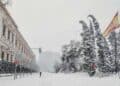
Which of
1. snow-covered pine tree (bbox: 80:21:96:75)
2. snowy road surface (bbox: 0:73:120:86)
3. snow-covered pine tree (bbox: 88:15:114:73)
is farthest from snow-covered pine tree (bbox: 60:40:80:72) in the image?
snowy road surface (bbox: 0:73:120:86)

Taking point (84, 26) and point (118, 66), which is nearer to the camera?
point (84, 26)

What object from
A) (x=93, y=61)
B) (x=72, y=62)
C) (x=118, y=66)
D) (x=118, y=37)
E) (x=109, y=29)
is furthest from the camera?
(x=72, y=62)

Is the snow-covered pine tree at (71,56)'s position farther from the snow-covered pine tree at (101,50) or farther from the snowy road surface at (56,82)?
the snowy road surface at (56,82)

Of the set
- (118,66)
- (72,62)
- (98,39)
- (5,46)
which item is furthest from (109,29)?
(72,62)

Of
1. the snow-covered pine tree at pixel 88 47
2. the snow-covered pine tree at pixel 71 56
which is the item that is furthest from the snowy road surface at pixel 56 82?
the snow-covered pine tree at pixel 71 56

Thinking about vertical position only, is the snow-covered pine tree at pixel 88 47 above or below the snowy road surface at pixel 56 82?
above

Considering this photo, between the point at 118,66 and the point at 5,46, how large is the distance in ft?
113

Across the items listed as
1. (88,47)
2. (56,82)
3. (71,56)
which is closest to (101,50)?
(88,47)

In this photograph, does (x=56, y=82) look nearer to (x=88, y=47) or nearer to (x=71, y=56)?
(x=88, y=47)

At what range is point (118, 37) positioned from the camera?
71.4 meters

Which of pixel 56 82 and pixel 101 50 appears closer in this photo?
pixel 56 82

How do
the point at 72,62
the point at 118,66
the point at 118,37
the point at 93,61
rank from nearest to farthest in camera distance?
the point at 93,61 → the point at 118,66 → the point at 118,37 → the point at 72,62

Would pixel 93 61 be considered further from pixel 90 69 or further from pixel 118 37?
pixel 118 37

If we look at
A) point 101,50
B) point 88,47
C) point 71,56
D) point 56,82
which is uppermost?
point 71,56
